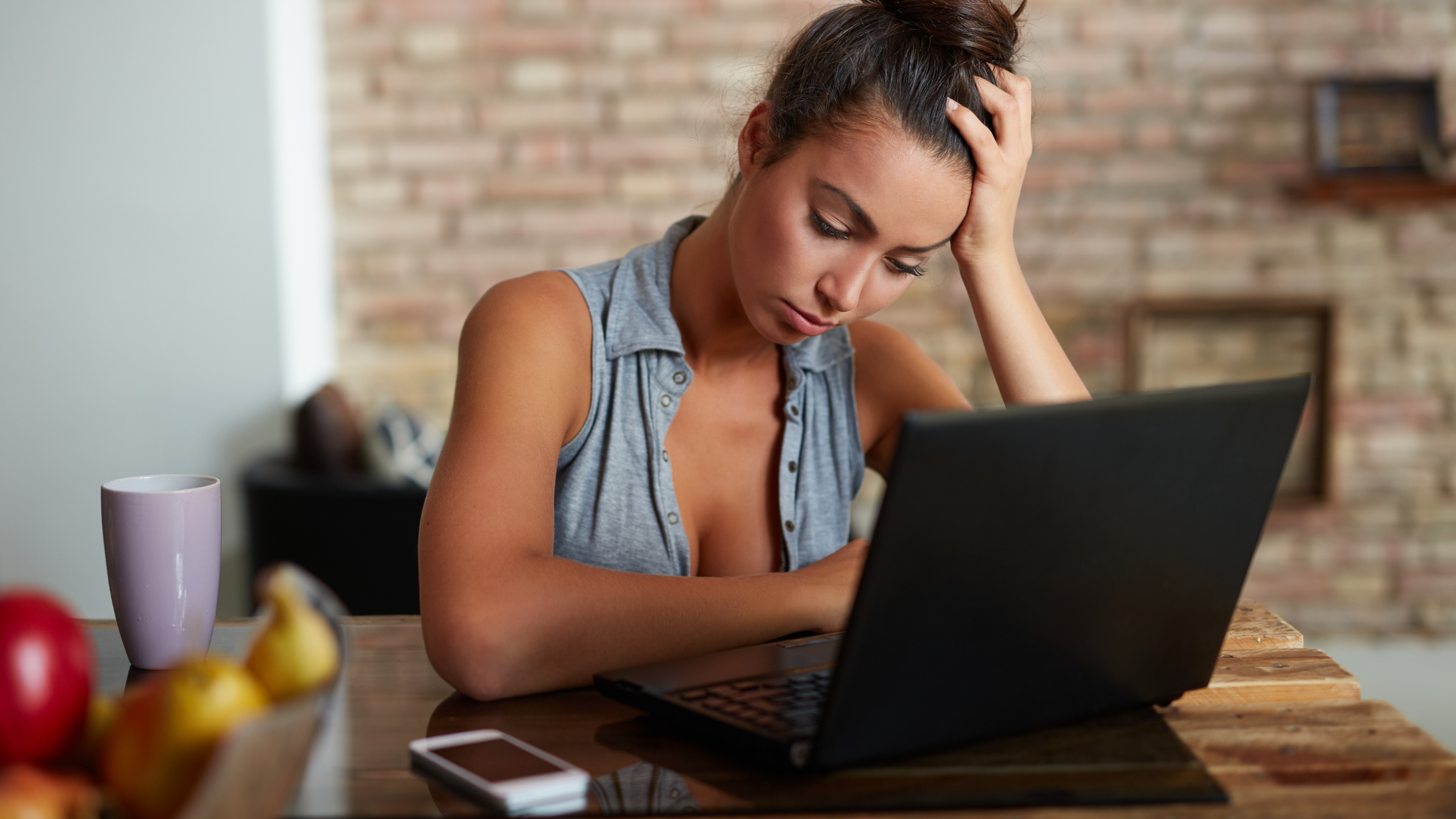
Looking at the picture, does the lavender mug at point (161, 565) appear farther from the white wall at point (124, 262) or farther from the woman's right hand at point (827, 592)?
the white wall at point (124, 262)

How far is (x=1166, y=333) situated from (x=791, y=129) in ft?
7.24

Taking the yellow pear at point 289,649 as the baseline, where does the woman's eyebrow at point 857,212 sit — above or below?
above

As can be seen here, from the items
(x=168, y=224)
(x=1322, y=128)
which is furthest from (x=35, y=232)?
(x=1322, y=128)

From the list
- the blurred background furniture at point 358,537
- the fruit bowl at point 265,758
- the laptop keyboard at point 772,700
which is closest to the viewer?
the fruit bowl at point 265,758

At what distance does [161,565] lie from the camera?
82cm

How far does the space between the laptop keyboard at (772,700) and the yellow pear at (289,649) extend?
261mm

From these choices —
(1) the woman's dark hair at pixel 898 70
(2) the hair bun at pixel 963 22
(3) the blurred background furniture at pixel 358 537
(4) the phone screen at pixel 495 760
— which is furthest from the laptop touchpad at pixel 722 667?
(3) the blurred background furniture at pixel 358 537

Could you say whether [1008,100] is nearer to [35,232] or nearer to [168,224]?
[168,224]

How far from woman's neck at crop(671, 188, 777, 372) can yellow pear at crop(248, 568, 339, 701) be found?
2.53 ft

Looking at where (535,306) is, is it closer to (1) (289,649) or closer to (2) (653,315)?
(2) (653,315)

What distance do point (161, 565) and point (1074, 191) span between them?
8.58ft

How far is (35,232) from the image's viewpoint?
8.10 ft

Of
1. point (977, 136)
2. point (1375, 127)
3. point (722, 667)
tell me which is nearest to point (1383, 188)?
point (1375, 127)

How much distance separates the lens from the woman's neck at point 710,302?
47.6 inches
